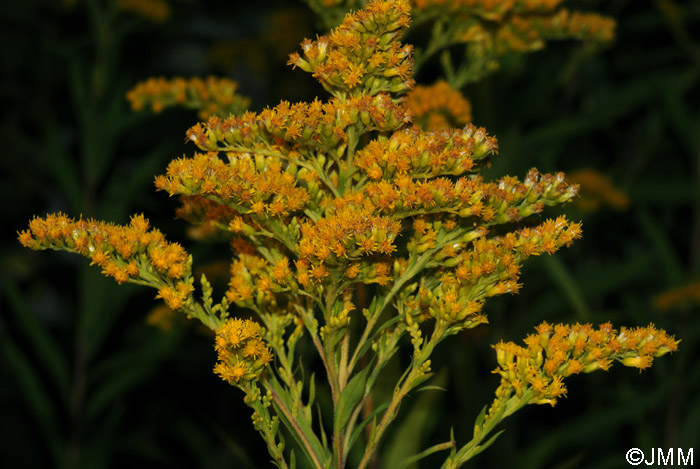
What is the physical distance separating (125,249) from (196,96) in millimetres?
1014

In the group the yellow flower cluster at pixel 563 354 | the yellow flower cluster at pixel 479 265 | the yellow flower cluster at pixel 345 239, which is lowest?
the yellow flower cluster at pixel 563 354

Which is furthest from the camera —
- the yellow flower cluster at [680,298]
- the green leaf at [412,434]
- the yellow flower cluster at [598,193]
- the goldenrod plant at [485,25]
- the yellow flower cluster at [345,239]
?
the yellow flower cluster at [598,193]

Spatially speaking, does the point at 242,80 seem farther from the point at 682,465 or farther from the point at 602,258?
the point at 682,465

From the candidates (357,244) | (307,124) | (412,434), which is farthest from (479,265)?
(412,434)

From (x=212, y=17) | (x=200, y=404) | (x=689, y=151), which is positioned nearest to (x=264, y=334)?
(x=200, y=404)

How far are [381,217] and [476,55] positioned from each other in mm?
1242

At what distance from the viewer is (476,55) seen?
2170 millimetres

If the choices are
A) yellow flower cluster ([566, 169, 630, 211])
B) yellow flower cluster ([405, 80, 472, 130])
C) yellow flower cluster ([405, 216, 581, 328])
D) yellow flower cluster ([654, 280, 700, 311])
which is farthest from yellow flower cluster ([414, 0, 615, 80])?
yellow flower cluster ([654, 280, 700, 311])

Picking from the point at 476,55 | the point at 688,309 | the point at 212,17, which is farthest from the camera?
the point at 212,17

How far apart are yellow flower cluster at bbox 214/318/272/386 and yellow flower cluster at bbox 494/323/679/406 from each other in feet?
1.27

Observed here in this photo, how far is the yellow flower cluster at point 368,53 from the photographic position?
1148 mm

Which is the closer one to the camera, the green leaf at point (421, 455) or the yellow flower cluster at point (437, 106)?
the green leaf at point (421, 455)

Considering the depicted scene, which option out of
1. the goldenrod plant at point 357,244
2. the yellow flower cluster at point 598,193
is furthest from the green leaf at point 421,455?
the yellow flower cluster at point 598,193

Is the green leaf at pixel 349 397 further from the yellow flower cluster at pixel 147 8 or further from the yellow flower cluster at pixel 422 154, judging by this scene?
the yellow flower cluster at pixel 147 8
